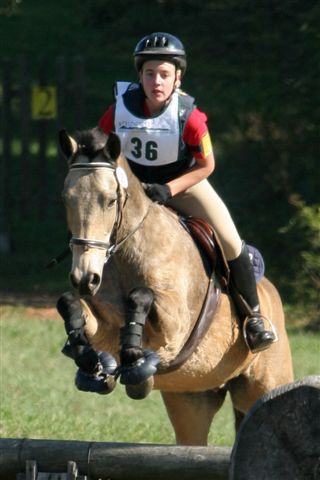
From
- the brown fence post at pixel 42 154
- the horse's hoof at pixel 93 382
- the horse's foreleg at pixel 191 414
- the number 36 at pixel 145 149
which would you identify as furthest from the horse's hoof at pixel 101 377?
the brown fence post at pixel 42 154

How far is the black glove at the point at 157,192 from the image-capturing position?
6.85 meters

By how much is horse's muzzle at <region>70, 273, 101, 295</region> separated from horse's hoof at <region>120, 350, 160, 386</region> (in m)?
0.45

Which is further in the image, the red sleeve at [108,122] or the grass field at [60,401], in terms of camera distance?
the grass field at [60,401]

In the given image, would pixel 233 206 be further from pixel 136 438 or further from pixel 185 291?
pixel 185 291

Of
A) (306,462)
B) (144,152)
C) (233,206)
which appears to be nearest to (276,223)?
(233,206)

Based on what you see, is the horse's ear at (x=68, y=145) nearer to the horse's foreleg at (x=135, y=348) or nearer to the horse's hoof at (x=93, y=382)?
the horse's foreleg at (x=135, y=348)

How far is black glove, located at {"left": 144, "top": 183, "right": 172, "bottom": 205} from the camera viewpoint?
6852 mm

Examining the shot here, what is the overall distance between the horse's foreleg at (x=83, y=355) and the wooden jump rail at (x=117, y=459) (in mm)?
335

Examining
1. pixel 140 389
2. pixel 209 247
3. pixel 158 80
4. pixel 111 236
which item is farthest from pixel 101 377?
pixel 158 80

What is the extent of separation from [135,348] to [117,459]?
0.54 meters

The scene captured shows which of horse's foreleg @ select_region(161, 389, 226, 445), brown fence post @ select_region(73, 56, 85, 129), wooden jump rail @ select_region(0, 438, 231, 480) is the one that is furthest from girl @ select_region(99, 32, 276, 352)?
brown fence post @ select_region(73, 56, 85, 129)

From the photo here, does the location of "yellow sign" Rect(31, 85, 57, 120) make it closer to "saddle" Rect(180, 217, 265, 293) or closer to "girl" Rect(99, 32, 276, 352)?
"saddle" Rect(180, 217, 265, 293)

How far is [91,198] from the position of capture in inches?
249

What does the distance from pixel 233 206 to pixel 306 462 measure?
13.7m
